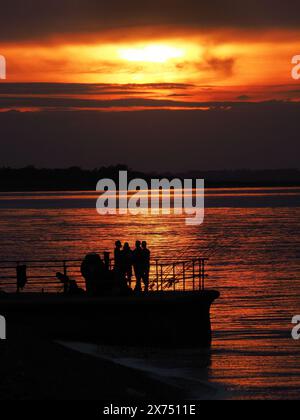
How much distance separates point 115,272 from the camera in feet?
84.5

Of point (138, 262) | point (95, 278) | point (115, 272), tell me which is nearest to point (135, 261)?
point (138, 262)

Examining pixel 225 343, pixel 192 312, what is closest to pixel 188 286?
pixel 225 343

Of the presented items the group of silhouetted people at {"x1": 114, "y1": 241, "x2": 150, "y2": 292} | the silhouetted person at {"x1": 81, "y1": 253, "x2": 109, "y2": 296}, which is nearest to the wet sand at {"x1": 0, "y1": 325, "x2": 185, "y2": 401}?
the silhouetted person at {"x1": 81, "y1": 253, "x2": 109, "y2": 296}

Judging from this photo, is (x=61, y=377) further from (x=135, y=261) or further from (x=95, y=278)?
(x=135, y=261)

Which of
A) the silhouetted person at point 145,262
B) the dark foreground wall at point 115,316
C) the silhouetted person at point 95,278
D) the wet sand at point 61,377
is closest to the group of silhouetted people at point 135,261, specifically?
the silhouetted person at point 145,262

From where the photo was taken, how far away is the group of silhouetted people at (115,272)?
2538cm

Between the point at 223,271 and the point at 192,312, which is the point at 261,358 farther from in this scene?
the point at 223,271

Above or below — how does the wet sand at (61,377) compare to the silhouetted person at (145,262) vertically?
below

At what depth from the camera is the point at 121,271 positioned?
25984mm

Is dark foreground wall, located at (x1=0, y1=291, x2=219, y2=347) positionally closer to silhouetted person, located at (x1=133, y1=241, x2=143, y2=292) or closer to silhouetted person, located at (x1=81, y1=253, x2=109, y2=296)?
silhouetted person, located at (x1=81, y1=253, x2=109, y2=296)

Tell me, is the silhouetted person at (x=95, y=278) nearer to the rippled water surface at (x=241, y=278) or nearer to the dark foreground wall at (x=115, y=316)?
the dark foreground wall at (x=115, y=316)

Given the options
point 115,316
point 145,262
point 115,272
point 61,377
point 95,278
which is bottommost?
point 61,377

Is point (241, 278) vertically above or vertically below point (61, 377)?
above

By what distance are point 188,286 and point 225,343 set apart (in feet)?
43.2
